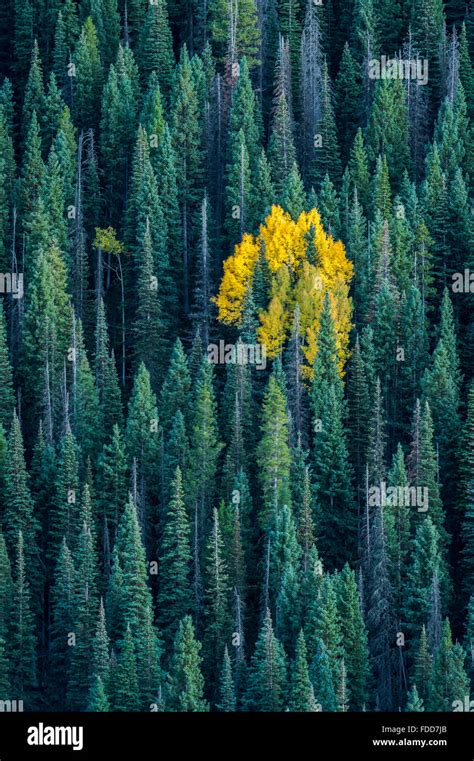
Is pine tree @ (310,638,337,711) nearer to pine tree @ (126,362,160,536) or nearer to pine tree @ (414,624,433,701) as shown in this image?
pine tree @ (414,624,433,701)

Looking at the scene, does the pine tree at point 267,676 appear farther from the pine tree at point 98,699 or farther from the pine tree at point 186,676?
the pine tree at point 98,699

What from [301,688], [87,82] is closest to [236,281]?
[87,82]

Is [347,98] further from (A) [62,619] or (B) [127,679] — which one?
(B) [127,679]

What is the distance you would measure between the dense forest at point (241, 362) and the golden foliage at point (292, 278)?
16 centimetres

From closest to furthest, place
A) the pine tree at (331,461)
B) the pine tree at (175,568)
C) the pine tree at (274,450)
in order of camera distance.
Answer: the pine tree at (175,568)
the pine tree at (274,450)
the pine tree at (331,461)

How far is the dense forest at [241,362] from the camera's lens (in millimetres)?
158500

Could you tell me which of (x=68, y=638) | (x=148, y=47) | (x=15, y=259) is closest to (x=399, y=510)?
(x=68, y=638)

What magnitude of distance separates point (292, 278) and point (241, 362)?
257 inches

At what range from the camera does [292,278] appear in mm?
173125

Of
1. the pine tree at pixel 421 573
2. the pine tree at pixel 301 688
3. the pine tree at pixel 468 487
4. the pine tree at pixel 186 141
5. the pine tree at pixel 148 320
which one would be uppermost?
the pine tree at pixel 186 141

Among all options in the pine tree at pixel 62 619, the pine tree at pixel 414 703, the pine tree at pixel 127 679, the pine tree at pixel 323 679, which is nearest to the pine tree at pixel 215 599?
the pine tree at pixel 127 679

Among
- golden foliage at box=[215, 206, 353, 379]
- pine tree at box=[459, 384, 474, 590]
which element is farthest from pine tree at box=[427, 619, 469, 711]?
golden foliage at box=[215, 206, 353, 379]

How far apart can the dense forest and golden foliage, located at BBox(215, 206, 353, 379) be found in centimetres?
16
